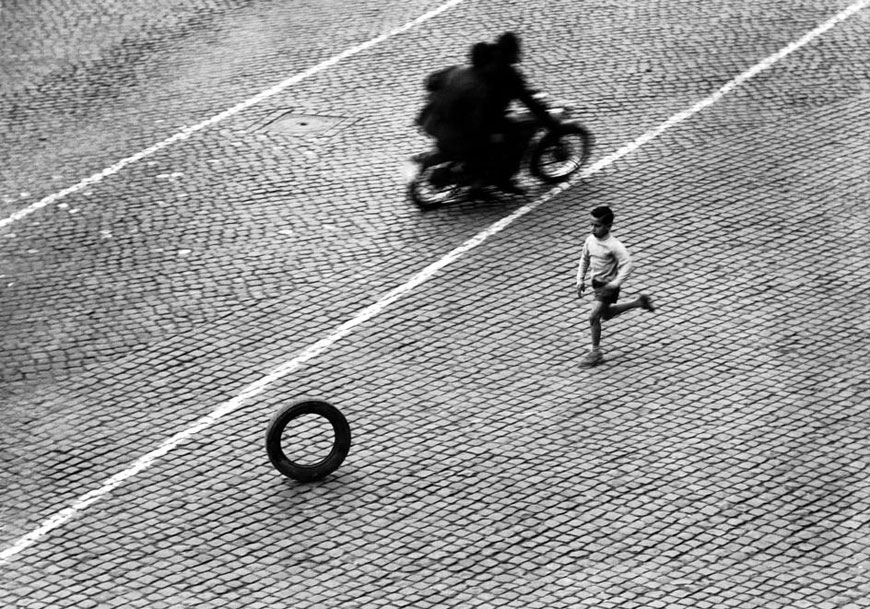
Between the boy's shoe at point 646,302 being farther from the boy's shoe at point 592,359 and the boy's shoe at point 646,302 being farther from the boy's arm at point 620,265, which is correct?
the boy's shoe at point 592,359

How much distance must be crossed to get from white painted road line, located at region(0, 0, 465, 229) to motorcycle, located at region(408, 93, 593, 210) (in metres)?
3.25

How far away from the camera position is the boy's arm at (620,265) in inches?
511

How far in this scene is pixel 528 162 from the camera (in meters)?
16.4

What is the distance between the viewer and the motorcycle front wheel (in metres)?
15.9

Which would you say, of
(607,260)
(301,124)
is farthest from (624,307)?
(301,124)

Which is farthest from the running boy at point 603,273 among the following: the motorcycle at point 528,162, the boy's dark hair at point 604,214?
the motorcycle at point 528,162

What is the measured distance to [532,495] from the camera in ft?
37.6

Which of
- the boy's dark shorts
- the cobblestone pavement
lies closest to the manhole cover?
the cobblestone pavement

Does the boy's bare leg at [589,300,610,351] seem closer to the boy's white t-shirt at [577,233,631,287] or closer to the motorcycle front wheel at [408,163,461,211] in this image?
the boy's white t-shirt at [577,233,631,287]

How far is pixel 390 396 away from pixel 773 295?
152 inches

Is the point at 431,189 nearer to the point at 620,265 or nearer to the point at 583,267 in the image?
the point at 583,267

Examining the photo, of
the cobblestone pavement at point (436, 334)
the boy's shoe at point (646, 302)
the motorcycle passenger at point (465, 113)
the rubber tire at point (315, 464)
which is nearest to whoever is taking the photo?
the cobblestone pavement at point (436, 334)

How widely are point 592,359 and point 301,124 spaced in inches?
260

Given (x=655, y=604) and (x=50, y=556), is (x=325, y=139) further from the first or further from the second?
(x=655, y=604)
